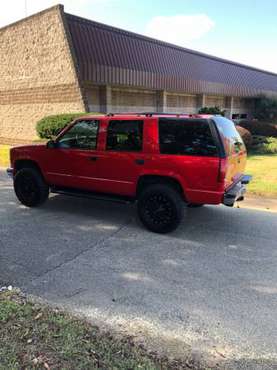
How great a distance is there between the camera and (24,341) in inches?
113

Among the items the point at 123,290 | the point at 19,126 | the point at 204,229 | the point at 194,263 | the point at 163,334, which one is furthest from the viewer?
the point at 19,126

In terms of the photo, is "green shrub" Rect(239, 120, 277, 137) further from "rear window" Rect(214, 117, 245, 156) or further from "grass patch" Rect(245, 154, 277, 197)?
"rear window" Rect(214, 117, 245, 156)

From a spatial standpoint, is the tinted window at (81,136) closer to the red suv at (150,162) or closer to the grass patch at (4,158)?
the red suv at (150,162)

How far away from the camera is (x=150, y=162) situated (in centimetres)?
573

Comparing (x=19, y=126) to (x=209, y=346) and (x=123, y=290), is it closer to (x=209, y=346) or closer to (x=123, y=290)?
(x=123, y=290)

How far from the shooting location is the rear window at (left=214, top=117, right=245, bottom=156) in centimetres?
540

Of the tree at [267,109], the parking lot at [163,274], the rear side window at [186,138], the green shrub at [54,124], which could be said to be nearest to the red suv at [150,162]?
the rear side window at [186,138]

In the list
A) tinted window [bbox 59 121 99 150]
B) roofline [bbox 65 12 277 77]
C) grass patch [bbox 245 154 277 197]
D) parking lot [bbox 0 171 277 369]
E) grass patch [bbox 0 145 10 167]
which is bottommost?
parking lot [bbox 0 171 277 369]

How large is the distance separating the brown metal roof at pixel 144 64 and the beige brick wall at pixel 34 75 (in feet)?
2.42

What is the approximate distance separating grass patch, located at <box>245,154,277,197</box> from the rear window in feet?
9.23

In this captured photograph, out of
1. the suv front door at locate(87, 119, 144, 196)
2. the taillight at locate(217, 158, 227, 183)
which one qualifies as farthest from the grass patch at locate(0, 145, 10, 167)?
the taillight at locate(217, 158, 227, 183)

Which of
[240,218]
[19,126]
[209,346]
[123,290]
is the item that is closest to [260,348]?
[209,346]

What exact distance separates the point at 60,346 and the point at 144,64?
18.0 m

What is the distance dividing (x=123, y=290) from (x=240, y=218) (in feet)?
11.5
